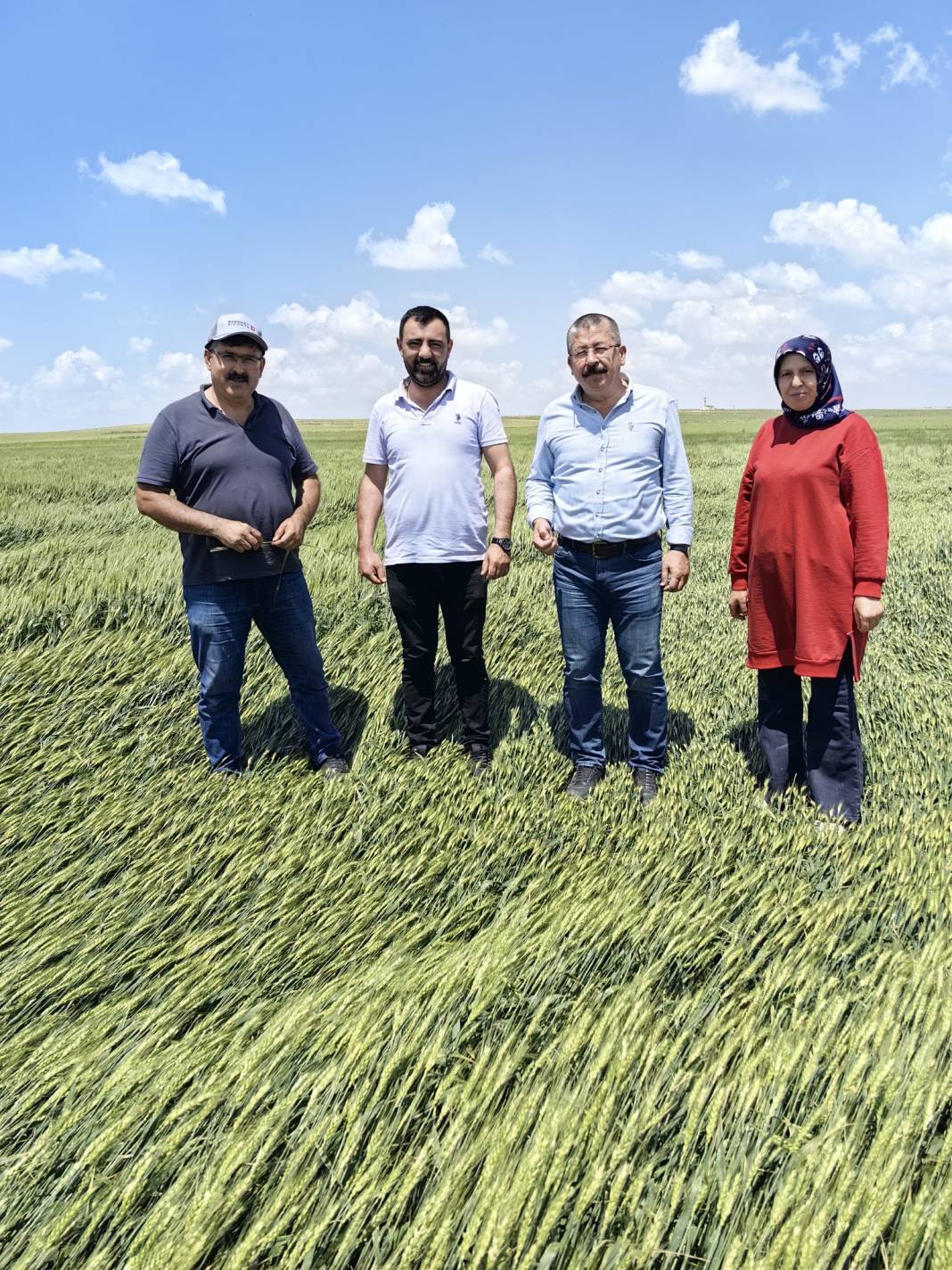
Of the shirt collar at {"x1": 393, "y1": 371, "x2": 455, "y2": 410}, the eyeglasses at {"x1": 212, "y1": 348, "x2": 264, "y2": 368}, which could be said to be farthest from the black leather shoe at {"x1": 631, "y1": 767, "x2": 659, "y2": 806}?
the eyeglasses at {"x1": 212, "y1": 348, "x2": 264, "y2": 368}

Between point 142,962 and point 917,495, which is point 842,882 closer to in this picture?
point 142,962

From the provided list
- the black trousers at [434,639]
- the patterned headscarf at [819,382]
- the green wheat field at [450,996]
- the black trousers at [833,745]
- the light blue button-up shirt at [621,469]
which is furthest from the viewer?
the black trousers at [434,639]

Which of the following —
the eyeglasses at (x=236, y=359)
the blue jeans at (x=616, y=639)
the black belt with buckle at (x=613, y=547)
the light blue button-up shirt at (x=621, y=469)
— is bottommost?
the blue jeans at (x=616, y=639)

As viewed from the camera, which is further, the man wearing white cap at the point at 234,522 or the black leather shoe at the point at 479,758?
the black leather shoe at the point at 479,758

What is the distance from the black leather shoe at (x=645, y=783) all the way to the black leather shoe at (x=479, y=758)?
28.2 inches

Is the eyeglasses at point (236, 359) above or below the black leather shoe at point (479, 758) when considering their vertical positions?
above

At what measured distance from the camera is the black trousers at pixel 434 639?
3.59 metres

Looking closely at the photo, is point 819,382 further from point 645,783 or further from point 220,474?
point 220,474

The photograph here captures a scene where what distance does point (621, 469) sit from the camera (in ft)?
10.7

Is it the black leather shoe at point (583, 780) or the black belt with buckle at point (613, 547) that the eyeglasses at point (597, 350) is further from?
the black leather shoe at point (583, 780)

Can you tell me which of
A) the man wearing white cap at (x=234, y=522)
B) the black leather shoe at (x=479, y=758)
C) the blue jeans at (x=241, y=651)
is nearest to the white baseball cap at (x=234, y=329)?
the man wearing white cap at (x=234, y=522)

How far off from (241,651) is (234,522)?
62 centimetres

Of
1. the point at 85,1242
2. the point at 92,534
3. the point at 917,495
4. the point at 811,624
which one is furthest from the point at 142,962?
the point at 917,495

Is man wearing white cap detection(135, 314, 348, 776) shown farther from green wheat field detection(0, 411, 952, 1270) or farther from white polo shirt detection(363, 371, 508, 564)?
white polo shirt detection(363, 371, 508, 564)
